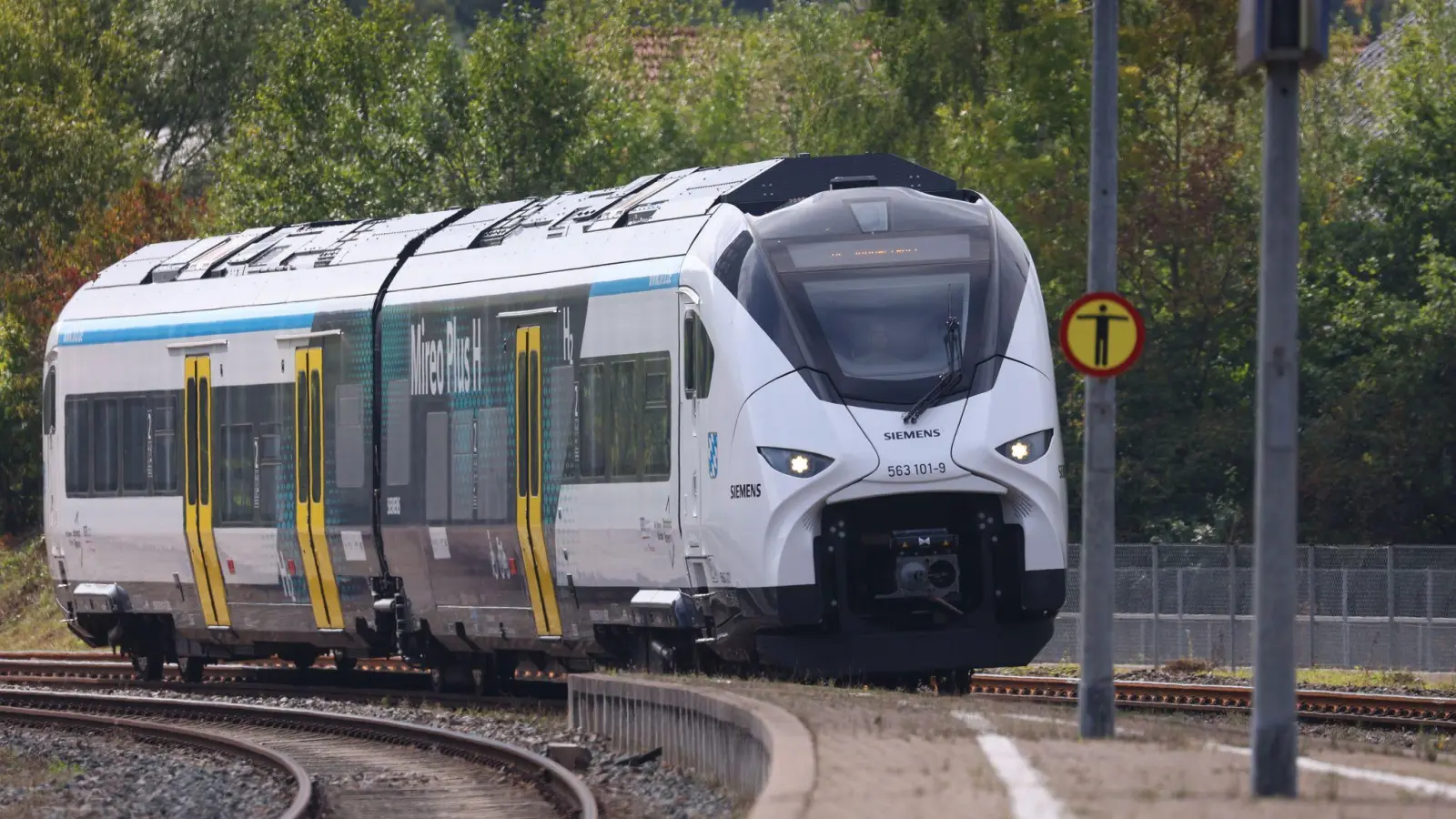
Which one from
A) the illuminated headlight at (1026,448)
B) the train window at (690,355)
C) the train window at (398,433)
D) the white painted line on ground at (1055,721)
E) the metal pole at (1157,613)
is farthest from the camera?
the metal pole at (1157,613)

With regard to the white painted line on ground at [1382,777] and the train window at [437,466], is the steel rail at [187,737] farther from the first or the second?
the white painted line on ground at [1382,777]

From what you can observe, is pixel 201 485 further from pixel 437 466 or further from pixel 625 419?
pixel 625 419

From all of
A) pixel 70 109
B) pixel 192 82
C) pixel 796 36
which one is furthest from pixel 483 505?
pixel 796 36

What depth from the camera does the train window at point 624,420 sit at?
1808 centimetres

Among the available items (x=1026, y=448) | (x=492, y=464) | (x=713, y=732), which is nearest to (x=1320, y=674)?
Result: (x=1026, y=448)

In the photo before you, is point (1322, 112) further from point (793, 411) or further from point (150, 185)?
point (793, 411)

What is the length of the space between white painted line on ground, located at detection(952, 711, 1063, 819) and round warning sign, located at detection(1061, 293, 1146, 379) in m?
1.94

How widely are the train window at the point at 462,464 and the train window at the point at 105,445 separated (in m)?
5.55

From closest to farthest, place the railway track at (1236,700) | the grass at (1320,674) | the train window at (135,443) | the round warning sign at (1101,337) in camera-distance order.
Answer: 1. the round warning sign at (1101,337)
2. the railway track at (1236,700)
3. the grass at (1320,674)
4. the train window at (135,443)

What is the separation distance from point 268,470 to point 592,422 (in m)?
4.98

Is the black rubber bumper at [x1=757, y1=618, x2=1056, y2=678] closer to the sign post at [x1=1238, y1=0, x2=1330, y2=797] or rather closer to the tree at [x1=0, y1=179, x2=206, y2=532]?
the sign post at [x1=1238, y1=0, x2=1330, y2=797]

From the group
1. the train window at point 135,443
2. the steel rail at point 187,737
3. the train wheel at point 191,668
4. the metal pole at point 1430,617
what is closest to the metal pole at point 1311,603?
the metal pole at point 1430,617

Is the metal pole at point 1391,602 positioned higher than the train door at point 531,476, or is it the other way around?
the train door at point 531,476

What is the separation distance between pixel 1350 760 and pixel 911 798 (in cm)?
239
